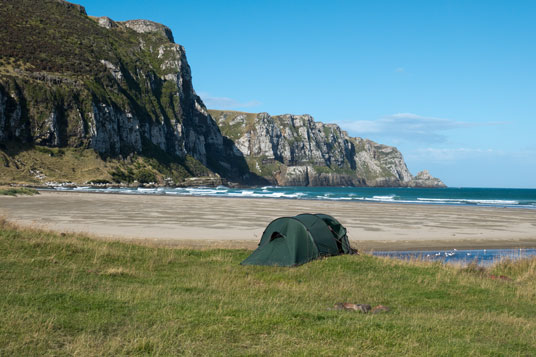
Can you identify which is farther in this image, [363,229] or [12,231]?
[363,229]

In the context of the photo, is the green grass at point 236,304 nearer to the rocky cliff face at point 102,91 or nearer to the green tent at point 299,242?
the green tent at point 299,242

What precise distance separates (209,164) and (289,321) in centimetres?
19024

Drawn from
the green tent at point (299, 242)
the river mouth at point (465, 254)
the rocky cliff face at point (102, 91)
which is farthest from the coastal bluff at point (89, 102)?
the green tent at point (299, 242)

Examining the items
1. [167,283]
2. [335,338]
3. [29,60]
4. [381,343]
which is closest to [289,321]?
[335,338]

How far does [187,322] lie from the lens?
8.42 meters

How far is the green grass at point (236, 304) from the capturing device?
733 centimetres

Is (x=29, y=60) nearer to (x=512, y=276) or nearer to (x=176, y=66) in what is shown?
(x=176, y=66)

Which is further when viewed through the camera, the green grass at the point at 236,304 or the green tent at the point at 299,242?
the green tent at the point at 299,242

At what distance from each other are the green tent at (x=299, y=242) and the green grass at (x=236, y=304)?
2.47 ft

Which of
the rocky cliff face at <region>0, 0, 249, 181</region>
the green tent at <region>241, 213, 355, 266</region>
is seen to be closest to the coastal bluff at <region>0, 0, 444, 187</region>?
the rocky cliff face at <region>0, 0, 249, 181</region>

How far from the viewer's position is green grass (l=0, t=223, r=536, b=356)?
7.33 meters

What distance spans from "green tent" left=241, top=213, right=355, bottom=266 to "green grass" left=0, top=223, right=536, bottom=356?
75 cm

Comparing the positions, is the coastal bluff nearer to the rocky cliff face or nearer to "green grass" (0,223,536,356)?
the rocky cliff face

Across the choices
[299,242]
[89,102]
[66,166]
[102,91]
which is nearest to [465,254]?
[299,242]
